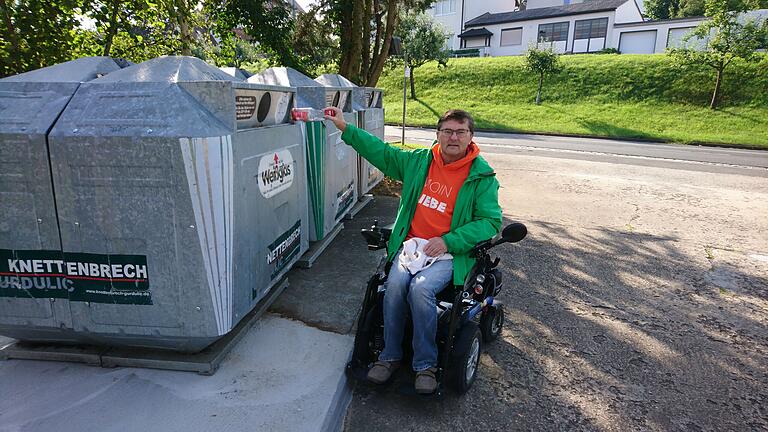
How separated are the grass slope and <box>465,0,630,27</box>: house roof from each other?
1444 centimetres

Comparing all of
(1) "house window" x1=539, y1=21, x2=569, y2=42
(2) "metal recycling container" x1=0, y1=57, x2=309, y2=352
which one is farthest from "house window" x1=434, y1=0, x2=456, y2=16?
(2) "metal recycling container" x1=0, y1=57, x2=309, y2=352

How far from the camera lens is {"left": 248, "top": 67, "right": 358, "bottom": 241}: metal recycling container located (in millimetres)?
4738

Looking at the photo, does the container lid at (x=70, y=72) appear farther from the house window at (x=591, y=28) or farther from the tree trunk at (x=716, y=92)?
the house window at (x=591, y=28)

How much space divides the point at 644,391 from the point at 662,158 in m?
13.7

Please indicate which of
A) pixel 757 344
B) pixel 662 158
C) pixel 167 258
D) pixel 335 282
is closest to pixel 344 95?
pixel 335 282

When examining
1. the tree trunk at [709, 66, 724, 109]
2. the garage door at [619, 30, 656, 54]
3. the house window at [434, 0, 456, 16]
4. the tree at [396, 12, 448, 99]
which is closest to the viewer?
the tree trunk at [709, 66, 724, 109]

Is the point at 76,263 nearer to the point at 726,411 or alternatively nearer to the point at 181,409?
the point at 181,409

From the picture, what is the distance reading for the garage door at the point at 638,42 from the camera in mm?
41438

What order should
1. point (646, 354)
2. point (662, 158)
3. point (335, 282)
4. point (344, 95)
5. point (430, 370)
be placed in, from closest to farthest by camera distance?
point (430, 370) < point (646, 354) < point (335, 282) < point (344, 95) < point (662, 158)

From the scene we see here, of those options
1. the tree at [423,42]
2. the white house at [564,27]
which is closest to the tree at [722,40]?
the tree at [423,42]

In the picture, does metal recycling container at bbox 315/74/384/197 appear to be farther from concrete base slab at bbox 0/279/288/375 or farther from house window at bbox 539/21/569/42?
house window at bbox 539/21/569/42

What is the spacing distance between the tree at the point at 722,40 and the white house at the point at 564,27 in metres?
15.2

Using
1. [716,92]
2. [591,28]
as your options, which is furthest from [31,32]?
[591,28]

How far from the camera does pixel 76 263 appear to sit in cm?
268
